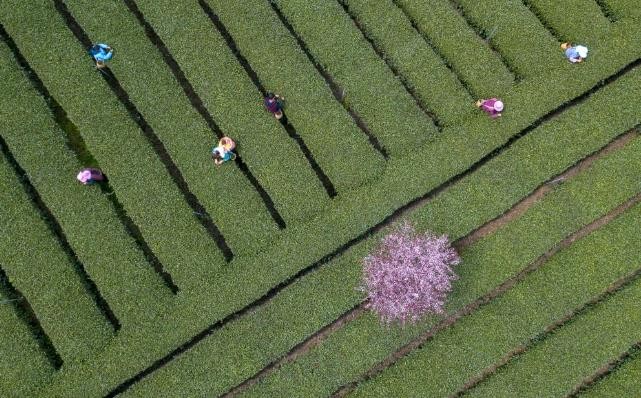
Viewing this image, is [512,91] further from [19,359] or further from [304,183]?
[19,359]

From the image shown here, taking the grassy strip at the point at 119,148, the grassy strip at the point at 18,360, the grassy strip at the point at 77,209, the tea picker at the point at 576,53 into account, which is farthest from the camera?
the tea picker at the point at 576,53

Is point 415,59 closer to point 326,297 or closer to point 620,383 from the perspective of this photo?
point 326,297

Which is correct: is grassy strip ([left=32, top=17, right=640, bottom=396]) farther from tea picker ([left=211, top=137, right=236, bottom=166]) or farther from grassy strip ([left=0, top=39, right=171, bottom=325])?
tea picker ([left=211, top=137, right=236, bottom=166])

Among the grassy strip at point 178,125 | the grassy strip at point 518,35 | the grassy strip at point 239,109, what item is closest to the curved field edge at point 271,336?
the grassy strip at point 178,125

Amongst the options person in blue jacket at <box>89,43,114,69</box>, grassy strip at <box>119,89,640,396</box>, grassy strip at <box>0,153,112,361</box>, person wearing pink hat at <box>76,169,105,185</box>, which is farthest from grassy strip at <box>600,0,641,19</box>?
grassy strip at <box>0,153,112,361</box>

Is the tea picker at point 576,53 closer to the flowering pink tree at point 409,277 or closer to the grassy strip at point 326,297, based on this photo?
the grassy strip at point 326,297

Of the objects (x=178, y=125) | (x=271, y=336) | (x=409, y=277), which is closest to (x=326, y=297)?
(x=271, y=336)

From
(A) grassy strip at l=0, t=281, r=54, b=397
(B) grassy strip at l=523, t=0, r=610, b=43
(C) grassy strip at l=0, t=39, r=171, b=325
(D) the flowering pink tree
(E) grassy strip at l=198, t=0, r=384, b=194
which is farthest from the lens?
(B) grassy strip at l=523, t=0, r=610, b=43
